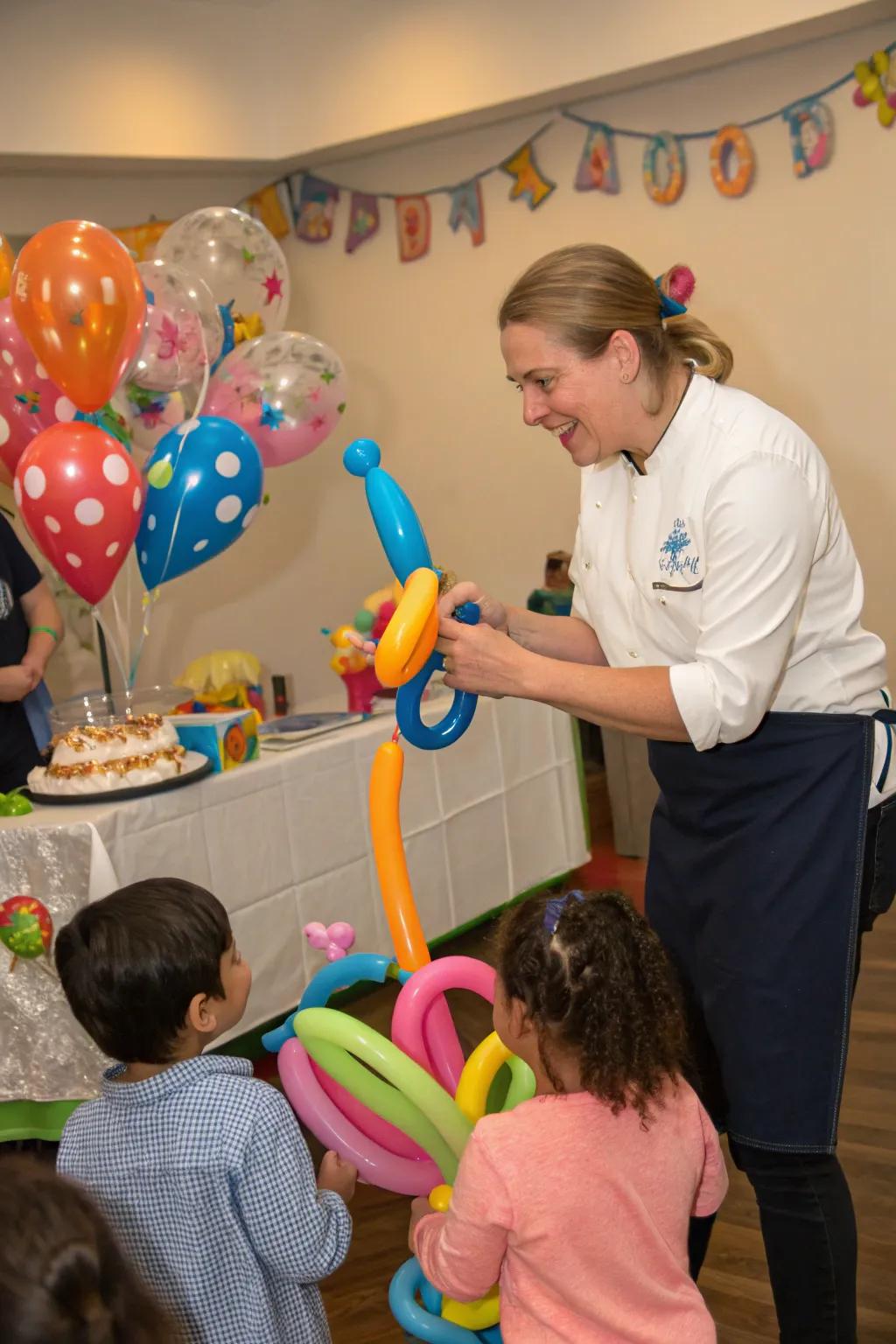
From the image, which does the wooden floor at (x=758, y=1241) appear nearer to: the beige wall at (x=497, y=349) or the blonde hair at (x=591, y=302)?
the blonde hair at (x=591, y=302)

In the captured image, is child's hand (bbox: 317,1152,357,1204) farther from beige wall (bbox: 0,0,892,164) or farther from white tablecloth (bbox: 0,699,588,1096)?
beige wall (bbox: 0,0,892,164)

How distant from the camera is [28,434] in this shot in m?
2.55

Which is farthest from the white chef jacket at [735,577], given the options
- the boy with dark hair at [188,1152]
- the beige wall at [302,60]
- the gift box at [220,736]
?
the beige wall at [302,60]

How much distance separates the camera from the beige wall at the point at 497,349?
394 centimetres

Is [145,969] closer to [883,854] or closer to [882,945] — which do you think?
[883,854]

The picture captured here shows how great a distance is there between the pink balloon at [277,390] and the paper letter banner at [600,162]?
186 centimetres

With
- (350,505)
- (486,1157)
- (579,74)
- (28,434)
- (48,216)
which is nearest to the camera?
(486,1157)

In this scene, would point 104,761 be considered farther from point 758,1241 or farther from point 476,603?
point 758,1241

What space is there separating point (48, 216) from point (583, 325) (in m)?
3.63

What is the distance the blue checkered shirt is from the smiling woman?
496 millimetres

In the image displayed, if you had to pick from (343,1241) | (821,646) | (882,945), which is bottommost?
(882,945)

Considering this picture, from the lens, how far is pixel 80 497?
2205 mm

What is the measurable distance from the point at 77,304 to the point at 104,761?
0.79m

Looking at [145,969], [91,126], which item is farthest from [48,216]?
[145,969]
